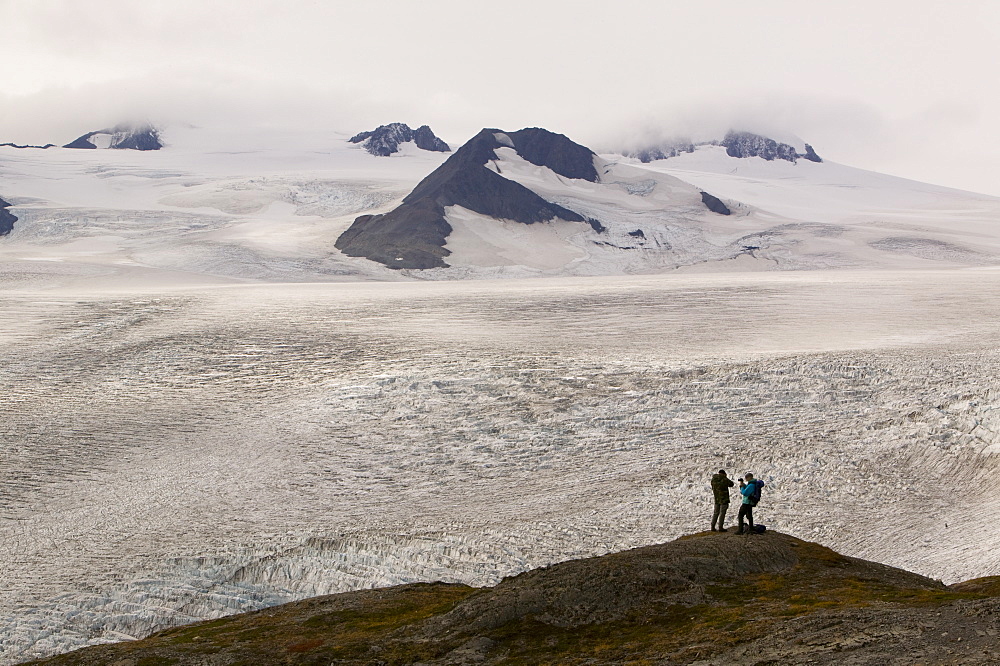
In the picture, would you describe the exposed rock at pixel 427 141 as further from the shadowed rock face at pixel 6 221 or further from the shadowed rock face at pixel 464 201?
the shadowed rock face at pixel 6 221

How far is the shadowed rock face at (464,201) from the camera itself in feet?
266

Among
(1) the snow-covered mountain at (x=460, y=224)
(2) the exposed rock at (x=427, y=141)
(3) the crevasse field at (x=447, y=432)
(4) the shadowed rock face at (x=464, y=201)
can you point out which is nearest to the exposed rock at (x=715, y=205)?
(1) the snow-covered mountain at (x=460, y=224)

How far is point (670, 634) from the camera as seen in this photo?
40.5 feet

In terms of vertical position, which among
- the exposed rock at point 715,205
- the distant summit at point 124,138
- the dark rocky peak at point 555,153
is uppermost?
the distant summit at point 124,138

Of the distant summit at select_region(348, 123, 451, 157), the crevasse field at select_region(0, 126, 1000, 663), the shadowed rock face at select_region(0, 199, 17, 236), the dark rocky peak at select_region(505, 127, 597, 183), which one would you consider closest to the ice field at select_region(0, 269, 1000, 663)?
the crevasse field at select_region(0, 126, 1000, 663)

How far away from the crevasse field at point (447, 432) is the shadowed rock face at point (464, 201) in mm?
27645

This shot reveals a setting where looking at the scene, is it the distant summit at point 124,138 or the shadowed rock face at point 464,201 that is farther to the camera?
the distant summit at point 124,138

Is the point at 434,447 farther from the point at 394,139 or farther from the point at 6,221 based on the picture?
the point at 394,139

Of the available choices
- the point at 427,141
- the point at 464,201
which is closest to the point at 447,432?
the point at 464,201

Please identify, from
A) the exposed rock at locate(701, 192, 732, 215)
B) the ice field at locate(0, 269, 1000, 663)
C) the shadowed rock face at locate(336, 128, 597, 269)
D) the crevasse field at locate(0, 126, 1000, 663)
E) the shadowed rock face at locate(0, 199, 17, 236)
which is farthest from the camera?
the exposed rock at locate(701, 192, 732, 215)

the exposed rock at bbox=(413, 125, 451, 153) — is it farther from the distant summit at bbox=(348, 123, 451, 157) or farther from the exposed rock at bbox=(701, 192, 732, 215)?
the exposed rock at bbox=(701, 192, 732, 215)

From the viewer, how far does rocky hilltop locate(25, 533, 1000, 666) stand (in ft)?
34.8

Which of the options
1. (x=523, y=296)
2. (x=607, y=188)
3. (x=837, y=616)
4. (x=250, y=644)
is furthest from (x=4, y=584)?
(x=607, y=188)

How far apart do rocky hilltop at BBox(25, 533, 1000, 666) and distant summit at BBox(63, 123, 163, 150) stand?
187 m
